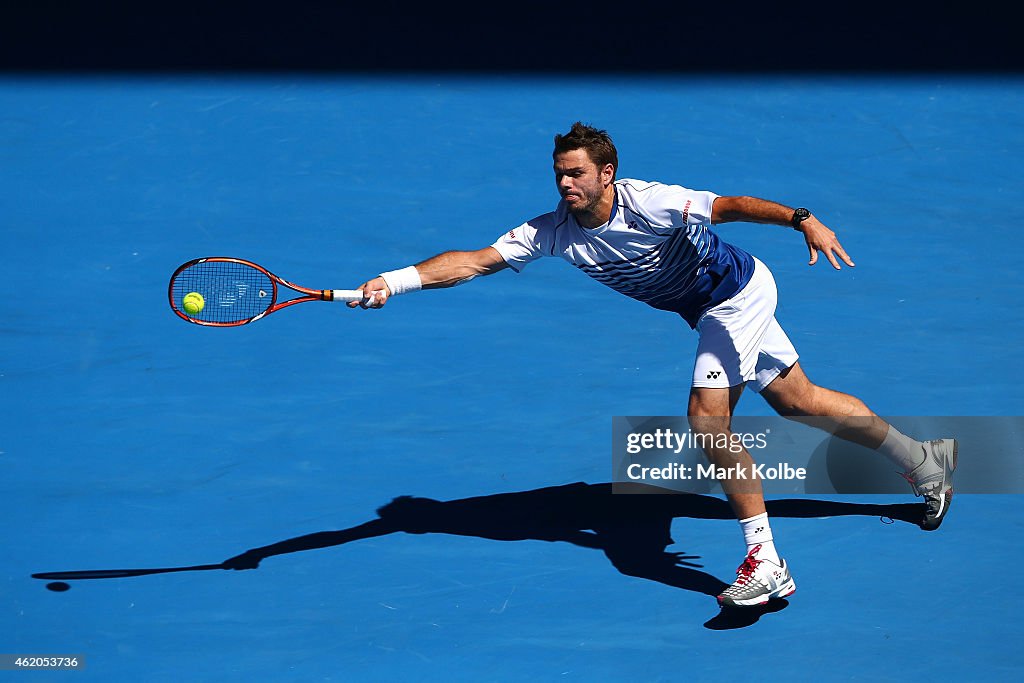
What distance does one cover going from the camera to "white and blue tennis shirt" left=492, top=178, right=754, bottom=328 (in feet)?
17.0

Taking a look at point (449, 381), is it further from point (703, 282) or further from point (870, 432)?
point (870, 432)

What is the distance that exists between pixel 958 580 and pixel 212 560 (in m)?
3.09

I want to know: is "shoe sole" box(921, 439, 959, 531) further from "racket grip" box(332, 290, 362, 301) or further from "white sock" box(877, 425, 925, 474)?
"racket grip" box(332, 290, 362, 301)

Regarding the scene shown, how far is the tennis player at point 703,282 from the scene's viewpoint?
5145 millimetres

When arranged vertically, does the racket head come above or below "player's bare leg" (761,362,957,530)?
above

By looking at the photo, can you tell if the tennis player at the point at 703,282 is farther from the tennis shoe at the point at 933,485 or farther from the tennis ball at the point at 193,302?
the tennis ball at the point at 193,302

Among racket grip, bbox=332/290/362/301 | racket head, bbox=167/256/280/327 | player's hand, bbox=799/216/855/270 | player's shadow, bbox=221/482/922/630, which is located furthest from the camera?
player's shadow, bbox=221/482/922/630

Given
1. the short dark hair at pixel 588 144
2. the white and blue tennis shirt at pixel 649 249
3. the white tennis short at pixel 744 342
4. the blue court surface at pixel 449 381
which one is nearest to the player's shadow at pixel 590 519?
the blue court surface at pixel 449 381

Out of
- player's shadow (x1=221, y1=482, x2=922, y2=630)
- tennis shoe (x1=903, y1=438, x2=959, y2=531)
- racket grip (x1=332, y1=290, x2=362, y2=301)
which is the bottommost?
player's shadow (x1=221, y1=482, x2=922, y2=630)

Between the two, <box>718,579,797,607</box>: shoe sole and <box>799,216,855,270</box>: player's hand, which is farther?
<box>718,579,797,607</box>: shoe sole

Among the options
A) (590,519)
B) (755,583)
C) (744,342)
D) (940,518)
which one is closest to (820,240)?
(744,342)

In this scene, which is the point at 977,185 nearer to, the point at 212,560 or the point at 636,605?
the point at 636,605

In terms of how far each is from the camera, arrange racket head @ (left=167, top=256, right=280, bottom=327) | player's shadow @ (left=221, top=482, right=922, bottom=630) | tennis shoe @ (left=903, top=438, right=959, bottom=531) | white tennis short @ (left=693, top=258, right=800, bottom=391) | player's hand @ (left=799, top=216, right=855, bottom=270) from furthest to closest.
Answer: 1. tennis shoe @ (left=903, top=438, right=959, bottom=531)
2. player's shadow @ (left=221, top=482, right=922, bottom=630)
3. racket head @ (left=167, top=256, right=280, bottom=327)
4. white tennis short @ (left=693, top=258, right=800, bottom=391)
5. player's hand @ (left=799, top=216, right=855, bottom=270)

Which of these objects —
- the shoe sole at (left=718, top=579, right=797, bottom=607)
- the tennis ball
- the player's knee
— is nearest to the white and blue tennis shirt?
the player's knee
